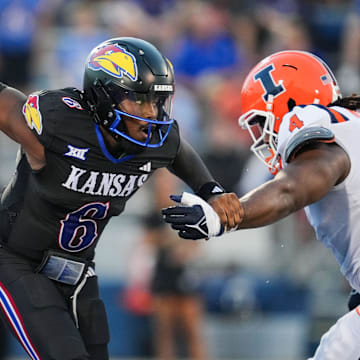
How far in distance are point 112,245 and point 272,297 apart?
163 cm

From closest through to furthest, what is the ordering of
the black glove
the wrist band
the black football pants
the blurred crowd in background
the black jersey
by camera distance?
1. the black glove
2. the black football pants
3. the black jersey
4. the wrist band
5. the blurred crowd in background

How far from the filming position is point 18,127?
12.1 ft

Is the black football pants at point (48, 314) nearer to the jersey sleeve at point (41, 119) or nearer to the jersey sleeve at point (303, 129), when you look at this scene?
the jersey sleeve at point (41, 119)

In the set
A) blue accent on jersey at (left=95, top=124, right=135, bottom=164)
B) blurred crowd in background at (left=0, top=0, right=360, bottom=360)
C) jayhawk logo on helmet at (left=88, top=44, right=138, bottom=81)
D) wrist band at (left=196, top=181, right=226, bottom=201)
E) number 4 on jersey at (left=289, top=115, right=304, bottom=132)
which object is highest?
jayhawk logo on helmet at (left=88, top=44, right=138, bottom=81)

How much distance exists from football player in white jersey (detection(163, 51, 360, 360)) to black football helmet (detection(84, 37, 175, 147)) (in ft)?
1.35

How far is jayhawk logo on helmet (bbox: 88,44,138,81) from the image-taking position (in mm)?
3822

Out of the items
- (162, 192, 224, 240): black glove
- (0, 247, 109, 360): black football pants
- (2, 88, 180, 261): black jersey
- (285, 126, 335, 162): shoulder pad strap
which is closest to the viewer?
(162, 192, 224, 240): black glove

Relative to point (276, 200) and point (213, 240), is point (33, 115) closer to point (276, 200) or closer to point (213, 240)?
point (276, 200)

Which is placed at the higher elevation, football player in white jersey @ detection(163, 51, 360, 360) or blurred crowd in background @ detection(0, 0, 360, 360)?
football player in white jersey @ detection(163, 51, 360, 360)

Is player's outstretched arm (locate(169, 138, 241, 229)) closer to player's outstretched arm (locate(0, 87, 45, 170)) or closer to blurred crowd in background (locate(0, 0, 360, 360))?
player's outstretched arm (locate(0, 87, 45, 170))

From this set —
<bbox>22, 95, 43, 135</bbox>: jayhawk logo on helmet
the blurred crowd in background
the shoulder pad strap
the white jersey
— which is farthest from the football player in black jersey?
the blurred crowd in background

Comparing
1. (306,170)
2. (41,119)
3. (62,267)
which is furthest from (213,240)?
(306,170)

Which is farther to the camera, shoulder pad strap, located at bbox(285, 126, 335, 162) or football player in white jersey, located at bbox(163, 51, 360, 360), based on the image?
shoulder pad strap, located at bbox(285, 126, 335, 162)

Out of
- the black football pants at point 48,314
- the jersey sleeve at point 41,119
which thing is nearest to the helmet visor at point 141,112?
the jersey sleeve at point 41,119
